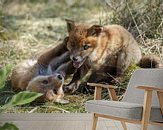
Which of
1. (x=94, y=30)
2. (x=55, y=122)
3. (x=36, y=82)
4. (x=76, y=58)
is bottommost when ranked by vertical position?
(x=55, y=122)

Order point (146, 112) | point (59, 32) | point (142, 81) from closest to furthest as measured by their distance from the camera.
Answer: point (146, 112)
point (142, 81)
point (59, 32)

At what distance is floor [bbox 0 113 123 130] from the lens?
13.5 feet

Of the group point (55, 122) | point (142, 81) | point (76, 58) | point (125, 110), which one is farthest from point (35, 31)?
point (125, 110)

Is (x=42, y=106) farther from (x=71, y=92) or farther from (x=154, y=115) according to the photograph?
(x=154, y=115)

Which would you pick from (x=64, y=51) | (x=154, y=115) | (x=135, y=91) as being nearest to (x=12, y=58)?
(x=64, y=51)

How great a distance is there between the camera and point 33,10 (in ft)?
32.6

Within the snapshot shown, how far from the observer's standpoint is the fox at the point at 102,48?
491cm

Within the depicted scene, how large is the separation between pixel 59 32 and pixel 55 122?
11.7 feet

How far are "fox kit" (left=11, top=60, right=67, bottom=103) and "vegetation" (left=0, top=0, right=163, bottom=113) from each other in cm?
9

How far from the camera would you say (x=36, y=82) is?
16.3ft

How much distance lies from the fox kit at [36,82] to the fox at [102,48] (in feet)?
0.90

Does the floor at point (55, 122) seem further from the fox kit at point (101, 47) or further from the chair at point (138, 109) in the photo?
the fox kit at point (101, 47)

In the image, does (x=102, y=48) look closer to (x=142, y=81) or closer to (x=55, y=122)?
(x=55, y=122)

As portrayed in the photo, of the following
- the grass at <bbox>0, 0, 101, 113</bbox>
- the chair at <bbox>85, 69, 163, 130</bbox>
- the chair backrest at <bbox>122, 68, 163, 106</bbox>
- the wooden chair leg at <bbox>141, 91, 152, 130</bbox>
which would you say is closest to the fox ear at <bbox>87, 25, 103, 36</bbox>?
the grass at <bbox>0, 0, 101, 113</bbox>
